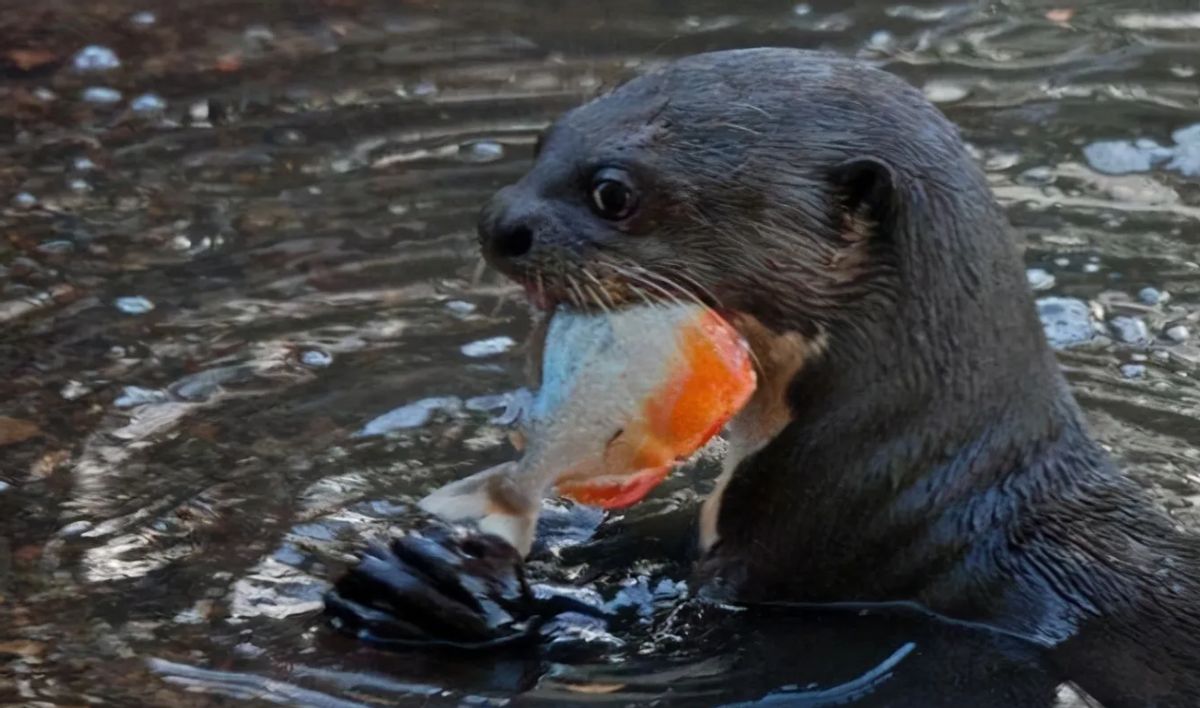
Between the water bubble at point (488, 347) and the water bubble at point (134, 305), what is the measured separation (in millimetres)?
872

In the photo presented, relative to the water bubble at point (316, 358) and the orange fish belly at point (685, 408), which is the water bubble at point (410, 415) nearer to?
the water bubble at point (316, 358)

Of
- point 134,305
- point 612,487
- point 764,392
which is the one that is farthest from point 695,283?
point 134,305

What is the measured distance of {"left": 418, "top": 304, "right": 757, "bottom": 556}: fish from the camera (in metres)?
2.77

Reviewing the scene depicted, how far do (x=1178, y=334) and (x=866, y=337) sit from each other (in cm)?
192

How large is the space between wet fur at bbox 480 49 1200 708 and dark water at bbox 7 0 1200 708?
0.20 metres

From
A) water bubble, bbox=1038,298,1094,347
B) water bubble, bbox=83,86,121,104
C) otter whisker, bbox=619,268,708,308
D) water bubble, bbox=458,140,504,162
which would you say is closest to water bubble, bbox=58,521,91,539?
otter whisker, bbox=619,268,708,308

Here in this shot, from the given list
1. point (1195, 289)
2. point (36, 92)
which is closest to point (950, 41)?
point (1195, 289)

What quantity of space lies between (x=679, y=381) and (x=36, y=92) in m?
4.27

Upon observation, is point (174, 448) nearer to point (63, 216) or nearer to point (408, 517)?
point (408, 517)

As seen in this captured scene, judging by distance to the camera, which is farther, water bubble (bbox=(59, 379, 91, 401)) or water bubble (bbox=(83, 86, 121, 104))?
water bubble (bbox=(83, 86, 121, 104))

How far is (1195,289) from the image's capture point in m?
4.66

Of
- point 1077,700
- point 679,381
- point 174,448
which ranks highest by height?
point 679,381

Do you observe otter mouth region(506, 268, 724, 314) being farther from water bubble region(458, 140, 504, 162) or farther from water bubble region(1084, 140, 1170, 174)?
water bubble region(1084, 140, 1170, 174)

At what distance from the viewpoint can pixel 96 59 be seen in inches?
263
